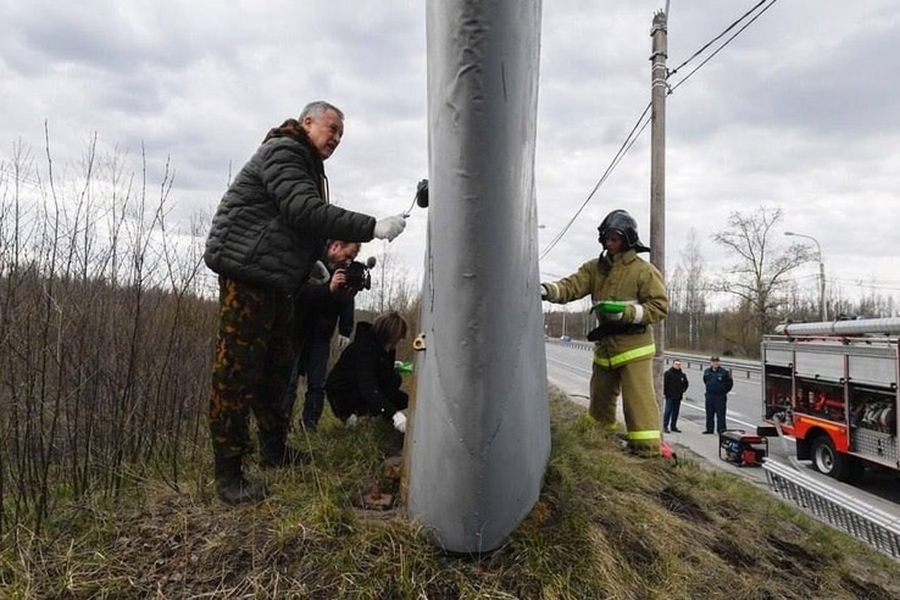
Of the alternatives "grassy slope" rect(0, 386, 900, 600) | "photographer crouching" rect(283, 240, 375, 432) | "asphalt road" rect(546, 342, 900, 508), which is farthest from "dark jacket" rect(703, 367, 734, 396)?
"photographer crouching" rect(283, 240, 375, 432)

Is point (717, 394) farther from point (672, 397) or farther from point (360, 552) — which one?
point (360, 552)

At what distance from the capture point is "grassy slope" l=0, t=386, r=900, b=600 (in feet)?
8.34

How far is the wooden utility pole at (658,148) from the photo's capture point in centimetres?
1041

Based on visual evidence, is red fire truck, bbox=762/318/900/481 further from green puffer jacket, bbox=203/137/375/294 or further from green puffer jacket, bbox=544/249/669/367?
green puffer jacket, bbox=203/137/375/294

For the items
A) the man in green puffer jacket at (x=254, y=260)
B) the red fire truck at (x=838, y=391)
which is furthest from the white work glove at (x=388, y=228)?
the red fire truck at (x=838, y=391)

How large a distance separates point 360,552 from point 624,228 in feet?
13.1

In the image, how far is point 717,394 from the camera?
1587 cm

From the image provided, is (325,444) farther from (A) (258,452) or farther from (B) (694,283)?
(B) (694,283)

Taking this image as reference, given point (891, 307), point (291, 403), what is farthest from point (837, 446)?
point (891, 307)

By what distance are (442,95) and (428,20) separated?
0.43 meters

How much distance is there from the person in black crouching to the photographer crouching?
11.9 inches

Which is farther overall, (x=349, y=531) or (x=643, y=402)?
(x=643, y=402)

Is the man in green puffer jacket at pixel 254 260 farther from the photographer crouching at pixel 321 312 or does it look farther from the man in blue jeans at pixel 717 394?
the man in blue jeans at pixel 717 394

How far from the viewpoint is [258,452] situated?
3797 mm
